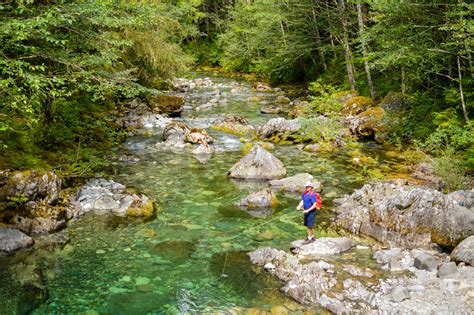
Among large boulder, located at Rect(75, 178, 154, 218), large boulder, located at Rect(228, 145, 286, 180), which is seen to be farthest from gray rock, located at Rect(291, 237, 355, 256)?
large boulder, located at Rect(228, 145, 286, 180)

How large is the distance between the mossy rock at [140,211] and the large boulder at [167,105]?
14440mm

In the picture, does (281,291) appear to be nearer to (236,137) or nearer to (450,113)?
(450,113)

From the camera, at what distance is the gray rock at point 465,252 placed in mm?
8055

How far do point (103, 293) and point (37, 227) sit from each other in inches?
140

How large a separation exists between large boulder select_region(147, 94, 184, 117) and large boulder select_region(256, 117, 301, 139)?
24.7ft

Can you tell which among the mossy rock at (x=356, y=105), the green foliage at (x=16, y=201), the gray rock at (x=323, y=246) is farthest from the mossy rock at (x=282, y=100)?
the green foliage at (x=16, y=201)

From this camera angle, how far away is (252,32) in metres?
42.8

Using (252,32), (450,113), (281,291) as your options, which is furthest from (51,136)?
(252,32)

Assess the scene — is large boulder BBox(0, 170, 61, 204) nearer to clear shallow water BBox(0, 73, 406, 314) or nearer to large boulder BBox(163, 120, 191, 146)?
clear shallow water BBox(0, 73, 406, 314)

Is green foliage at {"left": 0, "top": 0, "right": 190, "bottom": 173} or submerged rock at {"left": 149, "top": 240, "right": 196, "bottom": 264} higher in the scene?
green foliage at {"left": 0, "top": 0, "right": 190, "bottom": 173}

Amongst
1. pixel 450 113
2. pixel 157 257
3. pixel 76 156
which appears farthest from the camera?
pixel 450 113

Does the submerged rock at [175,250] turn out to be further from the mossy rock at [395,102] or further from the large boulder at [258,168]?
the mossy rock at [395,102]

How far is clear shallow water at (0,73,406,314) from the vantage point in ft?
25.7

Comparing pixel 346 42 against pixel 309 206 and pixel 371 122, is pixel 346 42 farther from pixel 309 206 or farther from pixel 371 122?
pixel 309 206
